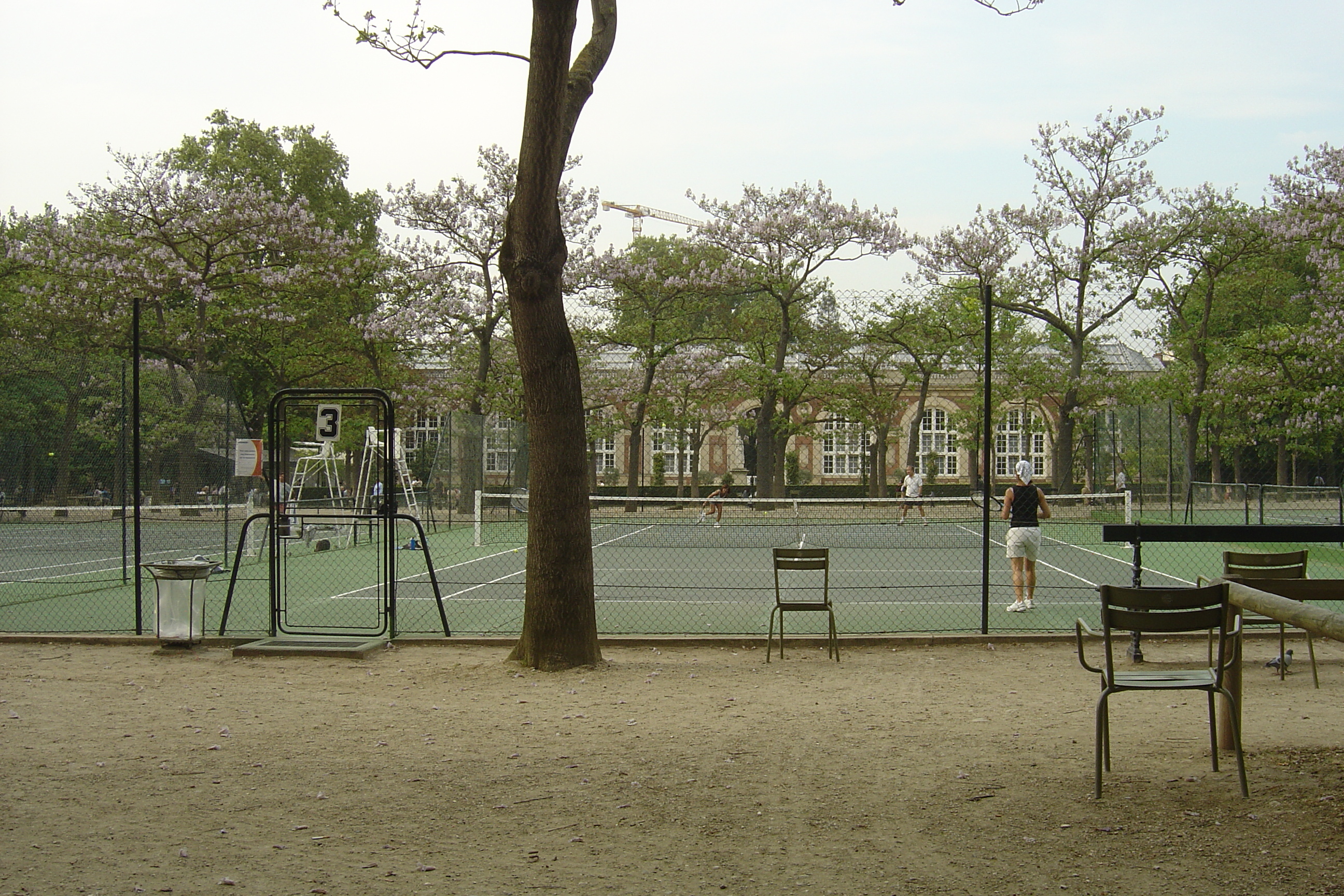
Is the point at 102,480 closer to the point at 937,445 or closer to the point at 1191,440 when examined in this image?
the point at 1191,440

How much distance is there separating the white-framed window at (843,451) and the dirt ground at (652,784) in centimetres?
4133

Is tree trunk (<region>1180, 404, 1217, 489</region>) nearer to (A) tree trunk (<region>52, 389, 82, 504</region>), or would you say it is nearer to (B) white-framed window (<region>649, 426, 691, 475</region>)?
(A) tree trunk (<region>52, 389, 82, 504</region>)

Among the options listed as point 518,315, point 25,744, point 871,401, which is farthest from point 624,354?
point 25,744

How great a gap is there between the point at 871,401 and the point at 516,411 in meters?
13.2

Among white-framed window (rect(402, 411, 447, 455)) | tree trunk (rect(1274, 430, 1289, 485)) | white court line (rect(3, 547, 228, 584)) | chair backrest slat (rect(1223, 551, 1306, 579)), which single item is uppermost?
white-framed window (rect(402, 411, 447, 455))

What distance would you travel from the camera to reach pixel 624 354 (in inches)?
1583

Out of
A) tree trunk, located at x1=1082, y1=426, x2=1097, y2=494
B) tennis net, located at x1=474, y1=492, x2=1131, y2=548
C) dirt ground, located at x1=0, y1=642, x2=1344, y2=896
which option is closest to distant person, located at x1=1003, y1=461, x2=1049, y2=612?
dirt ground, located at x1=0, y1=642, x2=1344, y2=896

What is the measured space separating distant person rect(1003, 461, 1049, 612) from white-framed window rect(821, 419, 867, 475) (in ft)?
119

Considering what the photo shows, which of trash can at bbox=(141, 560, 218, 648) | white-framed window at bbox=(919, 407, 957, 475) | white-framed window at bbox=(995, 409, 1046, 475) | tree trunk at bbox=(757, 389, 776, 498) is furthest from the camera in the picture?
white-framed window at bbox=(919, 407, 957, 475)

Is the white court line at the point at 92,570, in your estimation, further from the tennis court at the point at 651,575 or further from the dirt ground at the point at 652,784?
the dirt ground at the point at 652,784

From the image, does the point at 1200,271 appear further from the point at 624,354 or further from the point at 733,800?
the point at 733,800

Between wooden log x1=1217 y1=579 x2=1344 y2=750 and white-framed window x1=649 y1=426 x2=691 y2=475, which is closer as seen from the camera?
wooden log x1=1217 y1=579 x2=1344 y2=750

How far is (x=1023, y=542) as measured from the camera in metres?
12.5

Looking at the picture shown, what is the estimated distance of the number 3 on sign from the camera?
11.1 m
